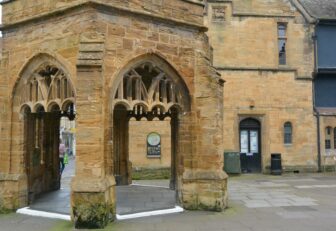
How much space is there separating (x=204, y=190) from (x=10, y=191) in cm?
458

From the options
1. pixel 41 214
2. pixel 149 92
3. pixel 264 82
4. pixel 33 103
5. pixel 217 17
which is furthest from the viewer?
pixel 264 82

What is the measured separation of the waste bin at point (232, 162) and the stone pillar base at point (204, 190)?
9.49m

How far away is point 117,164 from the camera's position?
13789 millimetres

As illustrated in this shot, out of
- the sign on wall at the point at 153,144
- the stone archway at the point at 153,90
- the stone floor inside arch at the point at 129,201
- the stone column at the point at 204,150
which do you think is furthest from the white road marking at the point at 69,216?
the sign on wall at the point at 153,144

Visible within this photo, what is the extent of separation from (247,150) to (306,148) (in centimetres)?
303

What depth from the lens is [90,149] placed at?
756cm

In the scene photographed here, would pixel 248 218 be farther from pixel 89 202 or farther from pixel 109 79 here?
pixel 109 79

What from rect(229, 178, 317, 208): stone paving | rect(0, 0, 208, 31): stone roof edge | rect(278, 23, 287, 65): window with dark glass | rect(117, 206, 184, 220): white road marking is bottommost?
rect(229, 178, 317, 208): stone paving

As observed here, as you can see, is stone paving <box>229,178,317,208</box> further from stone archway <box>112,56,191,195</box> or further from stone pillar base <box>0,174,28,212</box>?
stone pillar base <box>0,174,28,212</box>

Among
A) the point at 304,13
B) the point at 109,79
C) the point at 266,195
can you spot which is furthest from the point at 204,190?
the point at 304,13

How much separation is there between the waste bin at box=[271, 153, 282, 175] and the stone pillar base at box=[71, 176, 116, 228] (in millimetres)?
13390

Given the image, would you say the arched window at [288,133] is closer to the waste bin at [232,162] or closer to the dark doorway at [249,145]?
the dark doorway at [249,145]

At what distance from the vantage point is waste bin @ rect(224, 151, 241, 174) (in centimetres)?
1873

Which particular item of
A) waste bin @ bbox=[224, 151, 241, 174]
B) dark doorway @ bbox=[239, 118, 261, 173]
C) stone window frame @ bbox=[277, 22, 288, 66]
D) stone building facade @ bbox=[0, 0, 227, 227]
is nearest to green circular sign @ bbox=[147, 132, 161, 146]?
waste bin @ bbox=[224, 151, 241, 174]
